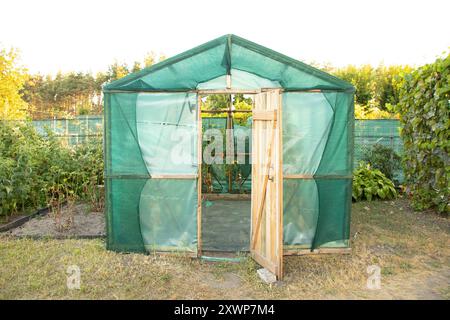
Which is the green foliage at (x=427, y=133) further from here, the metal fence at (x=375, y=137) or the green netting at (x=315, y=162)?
the green netting at (x=315, y=162)

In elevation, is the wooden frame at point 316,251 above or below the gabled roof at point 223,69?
below

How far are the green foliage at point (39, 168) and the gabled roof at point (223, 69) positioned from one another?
272 centimetres

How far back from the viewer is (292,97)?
5.11 meters

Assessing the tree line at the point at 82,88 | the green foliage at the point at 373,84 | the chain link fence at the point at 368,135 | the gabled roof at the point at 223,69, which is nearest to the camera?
the gabled roof at the point at 223,69

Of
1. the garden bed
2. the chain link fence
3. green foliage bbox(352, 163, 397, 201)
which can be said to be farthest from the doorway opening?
the garden bed

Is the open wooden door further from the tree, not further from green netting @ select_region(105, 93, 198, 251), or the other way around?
the tree

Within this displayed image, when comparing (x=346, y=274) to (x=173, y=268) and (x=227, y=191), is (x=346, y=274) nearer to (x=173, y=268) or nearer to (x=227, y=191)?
(x=173, y=268)

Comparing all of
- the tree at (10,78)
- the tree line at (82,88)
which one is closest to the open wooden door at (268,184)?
the tree line at (82,88)

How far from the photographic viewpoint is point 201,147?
514 centimetres

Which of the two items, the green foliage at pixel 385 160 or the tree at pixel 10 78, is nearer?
the green foliage at pixel 385 160

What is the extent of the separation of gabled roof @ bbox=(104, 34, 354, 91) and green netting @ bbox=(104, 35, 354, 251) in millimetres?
12

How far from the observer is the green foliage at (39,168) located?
6558 millimetres
